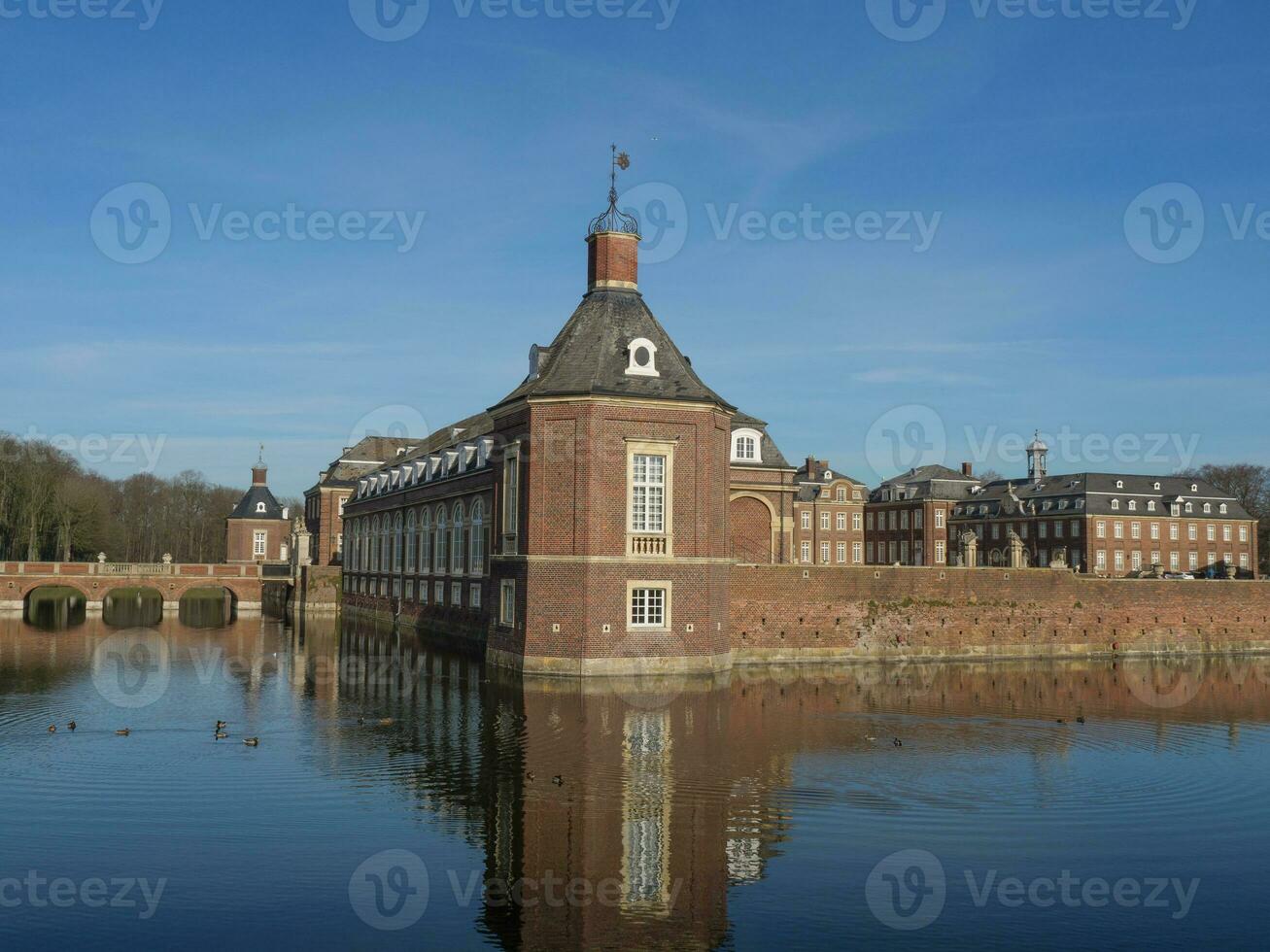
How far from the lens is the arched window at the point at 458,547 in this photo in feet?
141

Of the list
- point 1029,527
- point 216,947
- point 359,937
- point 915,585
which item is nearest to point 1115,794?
point 359,937

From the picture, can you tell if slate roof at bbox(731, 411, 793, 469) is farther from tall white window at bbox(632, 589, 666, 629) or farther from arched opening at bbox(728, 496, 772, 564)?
tall white window at bbox(632, 589, 666, 629)

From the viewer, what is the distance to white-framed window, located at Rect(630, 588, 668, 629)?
29516mm

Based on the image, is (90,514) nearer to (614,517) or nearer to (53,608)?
(53,608)

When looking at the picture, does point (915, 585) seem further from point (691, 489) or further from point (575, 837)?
point (575, 837)

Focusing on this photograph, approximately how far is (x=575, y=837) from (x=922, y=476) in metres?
78.1

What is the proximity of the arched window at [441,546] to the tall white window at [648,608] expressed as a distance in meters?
17.4

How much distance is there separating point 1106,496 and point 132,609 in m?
64.9

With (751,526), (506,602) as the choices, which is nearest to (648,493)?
(506,602)

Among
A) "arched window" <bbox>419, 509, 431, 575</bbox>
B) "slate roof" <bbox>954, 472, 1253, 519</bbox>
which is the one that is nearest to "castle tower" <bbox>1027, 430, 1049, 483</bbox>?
"slate roof" <bbox>954, 472, 1253, 519</bbox>

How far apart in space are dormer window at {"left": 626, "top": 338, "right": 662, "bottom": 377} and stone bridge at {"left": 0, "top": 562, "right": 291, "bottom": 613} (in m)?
41.9

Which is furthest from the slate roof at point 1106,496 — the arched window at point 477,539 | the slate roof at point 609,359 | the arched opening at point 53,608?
the arched opening at point 53,608

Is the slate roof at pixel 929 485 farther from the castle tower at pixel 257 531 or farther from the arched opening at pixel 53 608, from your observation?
the arched opening at pixel 53 608

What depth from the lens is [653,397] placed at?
29953 millimetres
